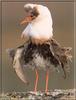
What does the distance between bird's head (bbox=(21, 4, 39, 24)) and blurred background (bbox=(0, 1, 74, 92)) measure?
0.02 meters

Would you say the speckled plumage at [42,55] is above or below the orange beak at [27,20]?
below

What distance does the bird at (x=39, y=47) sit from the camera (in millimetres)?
978

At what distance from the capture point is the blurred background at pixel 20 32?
1.01m

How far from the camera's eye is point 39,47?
3.22 feet

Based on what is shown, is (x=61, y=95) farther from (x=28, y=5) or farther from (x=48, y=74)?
(x=28, y=5)

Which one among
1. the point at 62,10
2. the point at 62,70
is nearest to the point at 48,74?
the point at 62,70

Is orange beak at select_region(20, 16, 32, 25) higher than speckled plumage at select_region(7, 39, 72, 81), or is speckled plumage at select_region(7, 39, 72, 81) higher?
orange beak at select_region(20, 16, 32, 25)

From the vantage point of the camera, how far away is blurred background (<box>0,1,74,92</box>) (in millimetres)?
A: 1013

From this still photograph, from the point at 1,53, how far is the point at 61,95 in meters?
0.17

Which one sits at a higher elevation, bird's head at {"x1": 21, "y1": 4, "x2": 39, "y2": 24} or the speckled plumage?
bird's head at {"x1": 21, "y1": 4, "x2": 39, "y2": 24}

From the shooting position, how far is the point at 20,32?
1.02 metres

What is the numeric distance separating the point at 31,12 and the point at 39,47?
82mm

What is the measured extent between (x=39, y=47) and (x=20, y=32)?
7 cm

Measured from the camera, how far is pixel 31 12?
977 millimetres
